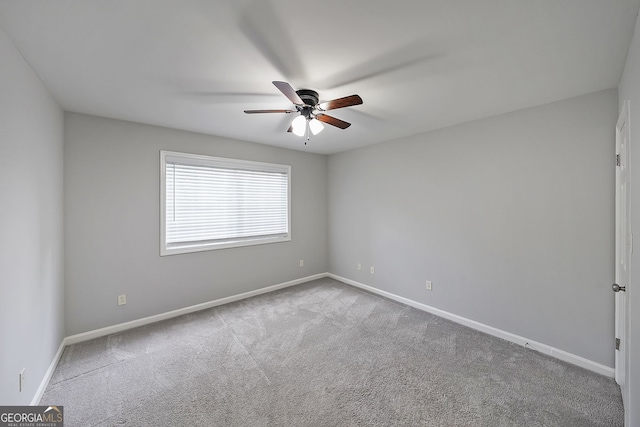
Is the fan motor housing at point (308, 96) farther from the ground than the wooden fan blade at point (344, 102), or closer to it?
farther from the ground

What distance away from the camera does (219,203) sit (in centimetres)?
384

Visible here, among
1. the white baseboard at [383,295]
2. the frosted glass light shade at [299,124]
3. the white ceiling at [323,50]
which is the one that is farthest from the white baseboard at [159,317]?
the frosted glass light shade at [299,124]

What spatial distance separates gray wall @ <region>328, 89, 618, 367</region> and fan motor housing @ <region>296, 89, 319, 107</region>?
1944 millimetres

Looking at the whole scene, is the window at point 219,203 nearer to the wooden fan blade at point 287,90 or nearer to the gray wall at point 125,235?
the gray wall at point 125,235

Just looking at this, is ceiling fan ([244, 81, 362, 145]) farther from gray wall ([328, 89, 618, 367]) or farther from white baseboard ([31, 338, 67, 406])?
white baseboard ([31, 338, 67, 406])

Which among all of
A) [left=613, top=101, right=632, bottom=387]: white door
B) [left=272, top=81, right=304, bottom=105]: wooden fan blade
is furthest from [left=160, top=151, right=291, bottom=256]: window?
[left=613, top=101, right=632, bottom=387]: white door

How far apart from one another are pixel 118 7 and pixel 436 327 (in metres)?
3.86

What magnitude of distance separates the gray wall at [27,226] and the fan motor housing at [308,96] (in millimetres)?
1790

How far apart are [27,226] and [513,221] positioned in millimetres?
4241

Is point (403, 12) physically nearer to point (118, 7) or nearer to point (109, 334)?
point (118, 7)

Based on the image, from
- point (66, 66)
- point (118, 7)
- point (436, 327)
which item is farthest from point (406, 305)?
point (66, 66)

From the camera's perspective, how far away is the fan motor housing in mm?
2178

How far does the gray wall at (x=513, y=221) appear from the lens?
7.48ft

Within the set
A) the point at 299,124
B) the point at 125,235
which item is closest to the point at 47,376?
the point at 125,235
